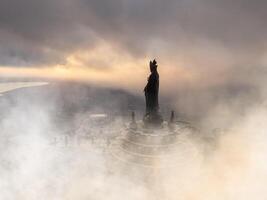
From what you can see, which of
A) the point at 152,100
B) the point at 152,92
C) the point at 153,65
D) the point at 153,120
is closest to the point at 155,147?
the point at 153,120

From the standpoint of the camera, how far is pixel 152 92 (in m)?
16.9

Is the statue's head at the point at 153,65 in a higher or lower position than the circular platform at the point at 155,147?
higher

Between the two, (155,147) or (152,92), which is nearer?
(155,147)

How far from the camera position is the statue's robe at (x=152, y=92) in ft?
54.2

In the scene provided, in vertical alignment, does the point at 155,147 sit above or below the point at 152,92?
below

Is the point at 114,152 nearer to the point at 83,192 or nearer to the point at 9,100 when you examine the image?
the point at 83,192

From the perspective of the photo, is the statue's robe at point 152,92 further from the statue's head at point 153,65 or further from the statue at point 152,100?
the statue's head at point 153,65

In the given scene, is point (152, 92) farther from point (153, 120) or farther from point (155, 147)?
point (155, 147)

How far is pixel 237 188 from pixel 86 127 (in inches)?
603

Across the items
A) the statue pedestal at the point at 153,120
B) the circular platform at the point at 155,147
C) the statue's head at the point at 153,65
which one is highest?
the statue's head at the point at 153,65

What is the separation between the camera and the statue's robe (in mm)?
16531


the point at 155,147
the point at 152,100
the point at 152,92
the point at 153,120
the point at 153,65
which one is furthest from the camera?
the point at 153,120

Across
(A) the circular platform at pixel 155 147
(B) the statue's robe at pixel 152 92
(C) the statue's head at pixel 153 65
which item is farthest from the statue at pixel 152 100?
(A) the circular platform at pixel 155 147

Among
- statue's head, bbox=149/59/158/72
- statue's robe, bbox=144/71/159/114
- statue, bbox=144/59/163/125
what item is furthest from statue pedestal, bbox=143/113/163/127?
statue's head, bbox=149/59/158/72
